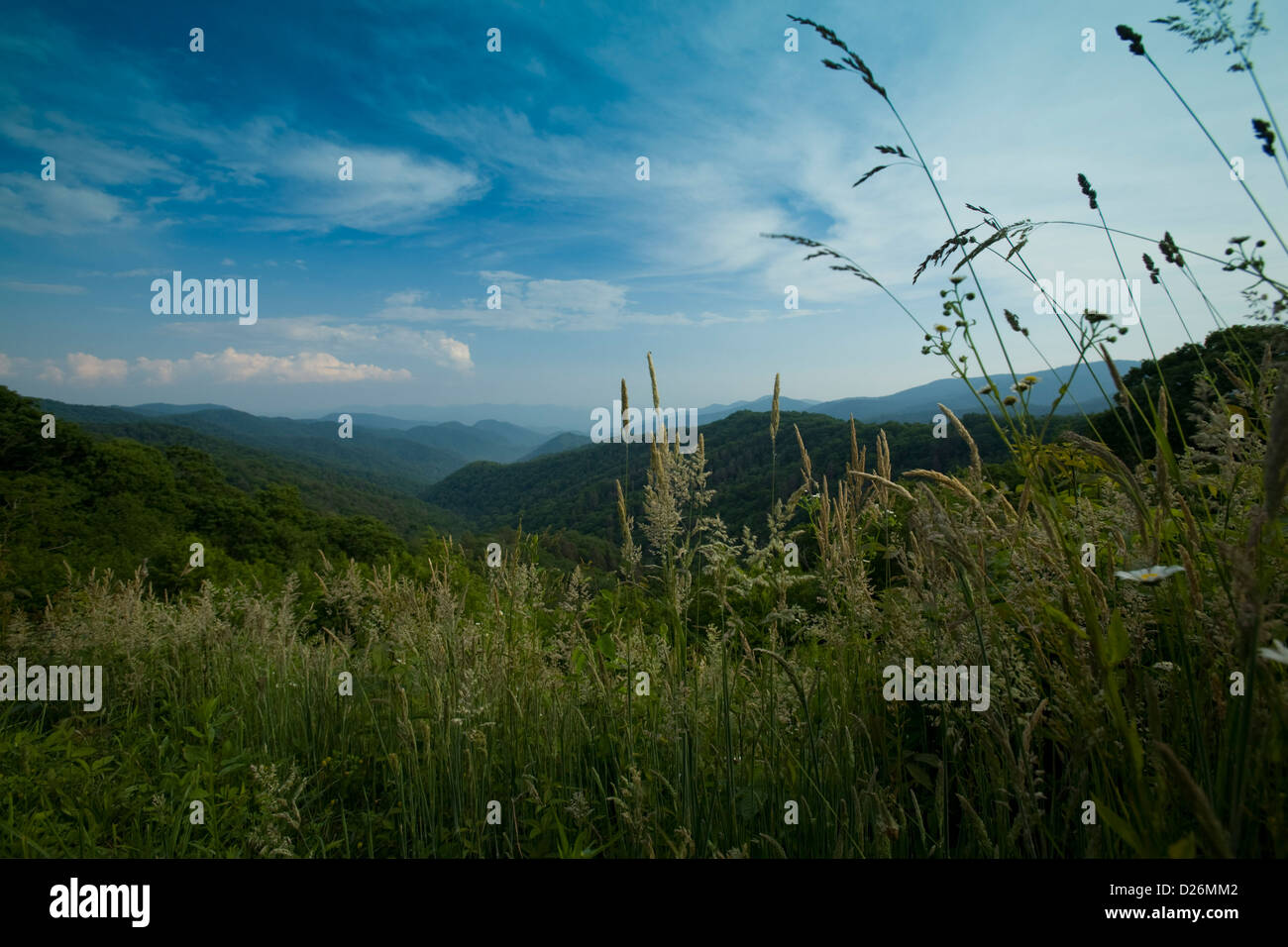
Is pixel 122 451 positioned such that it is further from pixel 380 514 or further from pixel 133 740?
pixel 380 514

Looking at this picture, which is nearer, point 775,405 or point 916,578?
point 916,578

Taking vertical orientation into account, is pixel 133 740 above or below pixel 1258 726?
below

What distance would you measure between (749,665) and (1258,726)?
1.96 m

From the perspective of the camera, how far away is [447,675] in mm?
2721

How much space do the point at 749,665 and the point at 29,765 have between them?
387 cm

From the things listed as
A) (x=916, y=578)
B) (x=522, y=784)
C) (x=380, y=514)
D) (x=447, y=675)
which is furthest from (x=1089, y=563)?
(x=380, y=514)

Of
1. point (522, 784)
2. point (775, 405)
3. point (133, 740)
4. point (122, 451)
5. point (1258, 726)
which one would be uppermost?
point (122, 451)

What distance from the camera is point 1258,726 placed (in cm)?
96
